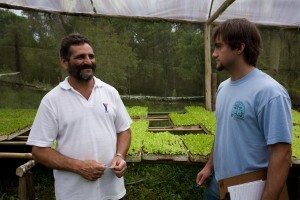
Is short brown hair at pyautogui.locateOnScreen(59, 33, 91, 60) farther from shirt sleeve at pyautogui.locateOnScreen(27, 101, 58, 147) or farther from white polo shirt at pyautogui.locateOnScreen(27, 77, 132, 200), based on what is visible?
shirt sleeve at pyautogui.locateOnScreen(27, 101, 58, 147)

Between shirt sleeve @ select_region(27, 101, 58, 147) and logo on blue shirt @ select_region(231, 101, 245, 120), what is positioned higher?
logo on blue shirt @ select_region(231, 101, 245, 120)

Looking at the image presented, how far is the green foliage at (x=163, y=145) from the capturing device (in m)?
3.38

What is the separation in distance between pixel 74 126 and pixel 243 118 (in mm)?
1133

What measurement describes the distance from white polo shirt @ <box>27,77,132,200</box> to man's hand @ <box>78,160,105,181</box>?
84 mm

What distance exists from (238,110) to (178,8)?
4783 mm

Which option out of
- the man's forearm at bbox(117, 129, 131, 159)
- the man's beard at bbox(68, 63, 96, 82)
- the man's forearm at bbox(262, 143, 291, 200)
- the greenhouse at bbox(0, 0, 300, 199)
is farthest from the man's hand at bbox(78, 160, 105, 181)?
the greenhouse at bbox(0, 0, 300, 199)

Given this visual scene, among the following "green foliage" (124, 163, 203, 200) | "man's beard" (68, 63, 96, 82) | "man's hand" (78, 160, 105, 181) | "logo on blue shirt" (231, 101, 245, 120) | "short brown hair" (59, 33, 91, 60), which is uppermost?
"short brown hair" (59, 33, 91, 60)

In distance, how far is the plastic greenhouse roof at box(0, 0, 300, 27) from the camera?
5.73 meters

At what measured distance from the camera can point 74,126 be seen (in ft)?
6.51

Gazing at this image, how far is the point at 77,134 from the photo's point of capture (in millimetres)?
1993

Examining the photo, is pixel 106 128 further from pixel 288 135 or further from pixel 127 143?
pixel 288 135

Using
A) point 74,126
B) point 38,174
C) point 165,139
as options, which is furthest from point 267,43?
point 74,126

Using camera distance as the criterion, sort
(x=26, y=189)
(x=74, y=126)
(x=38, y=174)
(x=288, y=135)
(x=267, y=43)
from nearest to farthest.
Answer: (x=288, y=135) → (x=74, y=126) → (x=26, y=189) → (x=38, y=174) → (x=267, y=43)

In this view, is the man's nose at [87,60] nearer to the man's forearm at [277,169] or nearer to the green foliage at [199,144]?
the man's forearm at [277,169]
